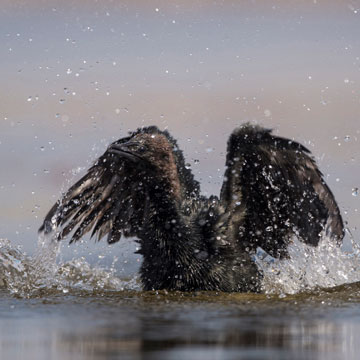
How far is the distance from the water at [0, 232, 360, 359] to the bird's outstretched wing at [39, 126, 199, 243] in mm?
428

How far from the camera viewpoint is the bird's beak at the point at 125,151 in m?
7.88

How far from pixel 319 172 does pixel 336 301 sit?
1.62 meters

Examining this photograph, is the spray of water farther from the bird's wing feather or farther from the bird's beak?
the bird's beak

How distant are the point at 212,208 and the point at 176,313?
6.20 feet

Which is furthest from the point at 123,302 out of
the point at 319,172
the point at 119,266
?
the point at 119,266

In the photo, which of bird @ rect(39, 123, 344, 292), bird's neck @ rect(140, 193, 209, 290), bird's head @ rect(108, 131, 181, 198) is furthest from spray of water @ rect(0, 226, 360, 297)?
bird's head @ rect(108, 131, 181, 198)

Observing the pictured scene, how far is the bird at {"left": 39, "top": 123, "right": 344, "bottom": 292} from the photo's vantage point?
757 centimetres

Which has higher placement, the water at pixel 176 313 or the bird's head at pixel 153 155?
the bird's head at pixel 153 155

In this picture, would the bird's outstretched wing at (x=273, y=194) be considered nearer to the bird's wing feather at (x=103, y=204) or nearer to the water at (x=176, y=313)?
the water at (x=176, y=313)

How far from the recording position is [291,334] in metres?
4.95

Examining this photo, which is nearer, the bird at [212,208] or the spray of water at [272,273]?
the bird at [212,208]

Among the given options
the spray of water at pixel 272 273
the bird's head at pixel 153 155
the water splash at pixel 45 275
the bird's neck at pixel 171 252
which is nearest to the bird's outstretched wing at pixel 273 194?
Answer: the spray of water at pixel 272 273

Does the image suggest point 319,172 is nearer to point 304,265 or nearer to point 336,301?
point 304,265

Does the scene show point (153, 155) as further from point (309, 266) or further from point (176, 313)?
point (176, 313)
